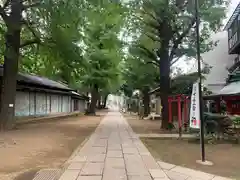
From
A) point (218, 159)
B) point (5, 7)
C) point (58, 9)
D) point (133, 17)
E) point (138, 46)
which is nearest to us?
point (218, 159)

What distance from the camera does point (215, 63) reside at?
28984 mm

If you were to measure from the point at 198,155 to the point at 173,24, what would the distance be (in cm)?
880

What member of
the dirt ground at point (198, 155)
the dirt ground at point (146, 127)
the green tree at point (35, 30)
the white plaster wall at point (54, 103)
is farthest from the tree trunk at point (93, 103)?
the dirt ground at point (198, 155)

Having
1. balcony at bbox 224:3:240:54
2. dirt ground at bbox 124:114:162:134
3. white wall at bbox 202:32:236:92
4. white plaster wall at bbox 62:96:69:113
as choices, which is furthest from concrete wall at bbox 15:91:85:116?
balcony at bbox 224:3:240:54

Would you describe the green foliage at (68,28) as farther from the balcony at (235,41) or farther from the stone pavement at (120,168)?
the balcony at (235,41)

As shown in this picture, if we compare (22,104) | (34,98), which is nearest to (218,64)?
(34,98)

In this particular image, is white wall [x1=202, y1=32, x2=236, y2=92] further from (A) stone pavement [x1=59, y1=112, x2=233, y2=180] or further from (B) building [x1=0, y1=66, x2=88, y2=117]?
(A) stone pavement [x1=59, y1=112, x2=233, y2=180]

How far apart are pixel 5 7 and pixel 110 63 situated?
70.8 feet

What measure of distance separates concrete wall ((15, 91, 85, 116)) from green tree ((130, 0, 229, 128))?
10026mm

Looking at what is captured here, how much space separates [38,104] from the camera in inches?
929

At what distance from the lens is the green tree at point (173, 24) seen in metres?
14.1

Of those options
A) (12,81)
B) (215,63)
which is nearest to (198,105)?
(12,81)

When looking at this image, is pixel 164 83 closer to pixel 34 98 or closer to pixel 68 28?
pixel 68 28

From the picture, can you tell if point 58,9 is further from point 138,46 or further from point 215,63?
point 215,63
